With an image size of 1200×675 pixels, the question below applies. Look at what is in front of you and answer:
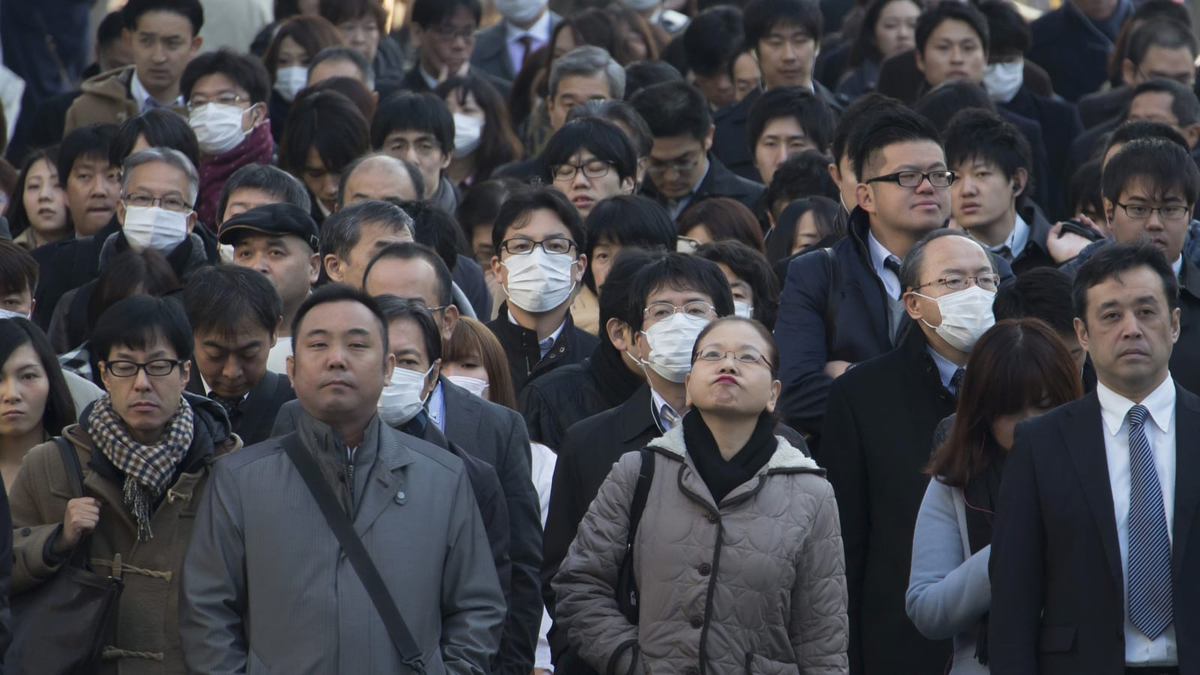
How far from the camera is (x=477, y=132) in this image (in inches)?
467

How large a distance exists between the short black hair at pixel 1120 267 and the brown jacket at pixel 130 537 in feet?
9.67

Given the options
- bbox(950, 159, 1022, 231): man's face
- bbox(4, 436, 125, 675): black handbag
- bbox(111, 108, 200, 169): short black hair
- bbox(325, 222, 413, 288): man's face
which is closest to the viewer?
bbox(4, 436, 125, 675): black handbag

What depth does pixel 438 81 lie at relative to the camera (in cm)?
1323

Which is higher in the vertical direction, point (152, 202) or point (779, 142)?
point (779, 142)

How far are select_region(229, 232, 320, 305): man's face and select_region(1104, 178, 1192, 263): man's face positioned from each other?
140 inches

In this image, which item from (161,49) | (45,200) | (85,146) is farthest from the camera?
(161,49)

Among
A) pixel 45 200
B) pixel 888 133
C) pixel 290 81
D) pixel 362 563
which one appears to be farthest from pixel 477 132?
pixel 362 563

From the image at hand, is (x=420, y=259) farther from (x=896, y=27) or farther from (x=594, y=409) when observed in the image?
(x=896, y=27)

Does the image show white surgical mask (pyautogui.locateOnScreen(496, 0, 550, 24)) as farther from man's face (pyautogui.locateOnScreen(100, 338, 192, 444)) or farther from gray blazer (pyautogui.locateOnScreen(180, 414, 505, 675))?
gray blazer (pyautogui.locateOnScreen(180, 414, 505, 675))

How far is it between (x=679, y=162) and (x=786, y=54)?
5.08 feet

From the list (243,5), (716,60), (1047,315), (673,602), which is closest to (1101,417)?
(1047,315)

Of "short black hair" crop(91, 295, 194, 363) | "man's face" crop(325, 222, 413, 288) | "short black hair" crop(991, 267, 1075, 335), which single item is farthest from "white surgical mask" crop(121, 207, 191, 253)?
"short black hair" crop(991, 267, 1075, 335)

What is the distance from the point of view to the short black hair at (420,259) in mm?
7523

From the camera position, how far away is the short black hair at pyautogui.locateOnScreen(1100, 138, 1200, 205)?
8.02 m
